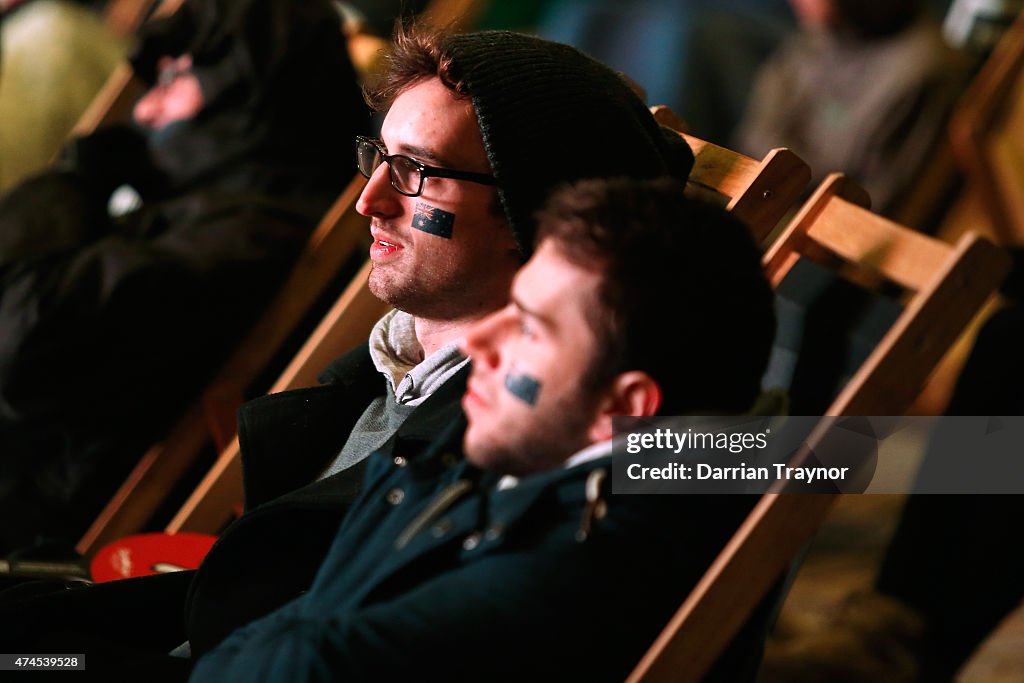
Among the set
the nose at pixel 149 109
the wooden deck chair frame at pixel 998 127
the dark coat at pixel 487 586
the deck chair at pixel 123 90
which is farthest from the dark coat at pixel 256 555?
the wooden deck chair frame at pixel 998 127

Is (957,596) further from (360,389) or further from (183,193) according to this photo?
(183,193)

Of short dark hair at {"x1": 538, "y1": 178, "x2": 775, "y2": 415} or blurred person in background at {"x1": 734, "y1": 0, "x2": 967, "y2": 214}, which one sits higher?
short dark hair at {"x1": 538, "y1": 178, "x2": 775, "y2": 415}

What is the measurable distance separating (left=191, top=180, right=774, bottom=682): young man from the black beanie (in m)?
0.25

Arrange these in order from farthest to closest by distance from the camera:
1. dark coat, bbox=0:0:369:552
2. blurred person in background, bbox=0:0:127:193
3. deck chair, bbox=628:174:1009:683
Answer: blurred person in background, bbox=0:0:127:193
dark coat, bbox=0:0:369:552
deck chair, bbox=628:174:1009:683

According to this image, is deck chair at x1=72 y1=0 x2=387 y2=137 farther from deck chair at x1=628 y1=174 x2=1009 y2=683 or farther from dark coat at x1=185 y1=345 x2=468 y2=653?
deck chair at x1=628 y1=174 x2=1009 y2=683

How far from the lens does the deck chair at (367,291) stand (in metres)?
1.35

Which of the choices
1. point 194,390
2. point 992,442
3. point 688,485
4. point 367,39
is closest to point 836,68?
point 367,39

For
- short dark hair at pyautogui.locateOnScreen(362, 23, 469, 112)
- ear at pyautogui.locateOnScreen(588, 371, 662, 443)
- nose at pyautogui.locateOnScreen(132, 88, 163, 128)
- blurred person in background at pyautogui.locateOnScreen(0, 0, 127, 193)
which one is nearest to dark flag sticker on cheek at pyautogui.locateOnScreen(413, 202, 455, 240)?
short dark hair at pyautogui.locateOnScreen(362, 23, 469, 112)

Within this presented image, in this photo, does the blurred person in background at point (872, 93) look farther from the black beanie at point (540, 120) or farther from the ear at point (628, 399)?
the ear at point (628, 399)

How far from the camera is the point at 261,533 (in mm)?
1114

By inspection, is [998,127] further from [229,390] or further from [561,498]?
[561,498]

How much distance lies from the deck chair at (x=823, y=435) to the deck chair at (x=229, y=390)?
108 centimetres

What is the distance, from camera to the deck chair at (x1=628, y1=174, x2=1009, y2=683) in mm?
951

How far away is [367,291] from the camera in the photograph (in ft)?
5.40
